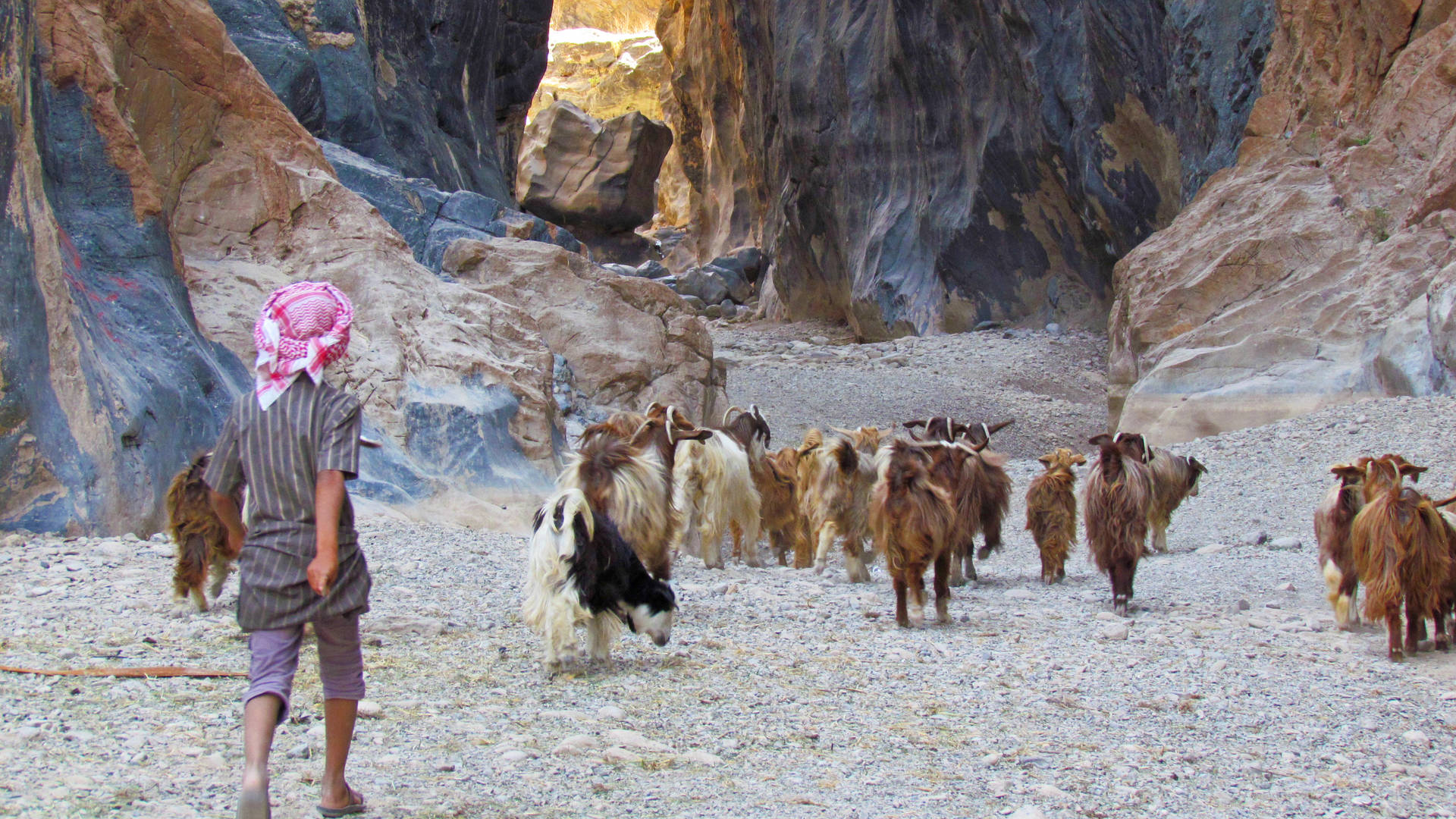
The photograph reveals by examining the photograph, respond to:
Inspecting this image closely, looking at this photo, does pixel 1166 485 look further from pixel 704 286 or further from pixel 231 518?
pixel 704 286

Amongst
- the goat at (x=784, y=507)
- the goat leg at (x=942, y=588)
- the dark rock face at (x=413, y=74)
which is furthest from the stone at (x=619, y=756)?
the dark rock face at (x=413, y=74)

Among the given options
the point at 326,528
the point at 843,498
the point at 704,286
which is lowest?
the point at 326,528

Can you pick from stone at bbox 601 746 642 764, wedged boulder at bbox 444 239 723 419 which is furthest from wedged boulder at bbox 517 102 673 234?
stone at bbox 601 746 642 764

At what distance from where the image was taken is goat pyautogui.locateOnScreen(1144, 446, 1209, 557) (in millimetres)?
10625

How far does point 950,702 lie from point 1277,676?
1863mm

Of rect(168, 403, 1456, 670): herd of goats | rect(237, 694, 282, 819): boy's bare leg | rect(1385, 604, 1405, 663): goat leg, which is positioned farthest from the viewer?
rect(1385, 604, 1405, 663): goat leg

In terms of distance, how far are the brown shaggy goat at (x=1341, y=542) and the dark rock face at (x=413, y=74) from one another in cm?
1799

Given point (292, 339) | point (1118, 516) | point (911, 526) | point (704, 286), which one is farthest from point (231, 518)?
point (704, 286)

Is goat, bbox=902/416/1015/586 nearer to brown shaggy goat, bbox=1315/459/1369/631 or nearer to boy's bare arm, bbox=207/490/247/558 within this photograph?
brown shaggy goat, bbox=1315/459/1369/631

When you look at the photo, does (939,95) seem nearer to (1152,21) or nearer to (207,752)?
(1152,21)

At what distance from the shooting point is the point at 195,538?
19.8 ft

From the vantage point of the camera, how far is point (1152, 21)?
24234mm

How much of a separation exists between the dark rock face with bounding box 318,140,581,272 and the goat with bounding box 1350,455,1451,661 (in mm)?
13753

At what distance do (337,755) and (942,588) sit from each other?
447 centimetres
